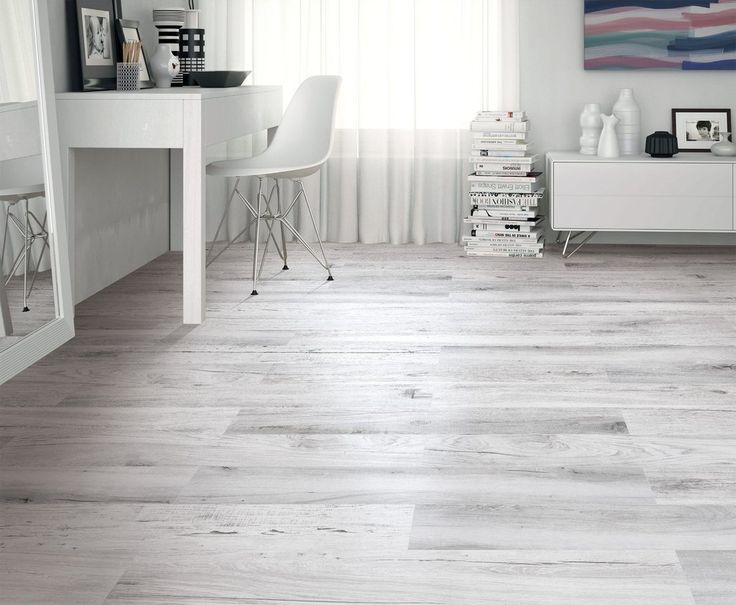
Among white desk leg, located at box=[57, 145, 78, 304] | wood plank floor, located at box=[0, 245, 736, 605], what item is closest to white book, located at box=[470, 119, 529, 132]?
wood plank floor, located at box=[0, 245, 736, 605]

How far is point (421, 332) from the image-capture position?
3.64 meters

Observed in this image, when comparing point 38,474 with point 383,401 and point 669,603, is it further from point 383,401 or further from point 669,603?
point 669,603

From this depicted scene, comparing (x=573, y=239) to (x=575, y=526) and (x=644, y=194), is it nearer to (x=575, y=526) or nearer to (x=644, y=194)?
(x=644, y=194)

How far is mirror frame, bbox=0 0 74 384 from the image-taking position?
3074 mm

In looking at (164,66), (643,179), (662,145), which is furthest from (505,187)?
(164,66)

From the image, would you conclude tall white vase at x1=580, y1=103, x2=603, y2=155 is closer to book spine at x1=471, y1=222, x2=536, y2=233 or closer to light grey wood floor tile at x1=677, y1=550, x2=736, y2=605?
book spine at x1=471, y1=222, x2=536, y2=233

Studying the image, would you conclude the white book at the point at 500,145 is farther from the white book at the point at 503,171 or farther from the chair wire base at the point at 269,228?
the chair wire base at the point at 269,228

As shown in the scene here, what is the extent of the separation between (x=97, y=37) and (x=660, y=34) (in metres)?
2.95

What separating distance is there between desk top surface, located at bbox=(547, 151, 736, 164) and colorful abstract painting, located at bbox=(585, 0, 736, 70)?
1.68 ft

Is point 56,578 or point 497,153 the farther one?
point 497,153

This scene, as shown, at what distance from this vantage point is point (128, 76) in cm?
411

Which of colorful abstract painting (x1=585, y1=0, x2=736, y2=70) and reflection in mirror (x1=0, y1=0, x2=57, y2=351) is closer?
reflection in mirror (x1=0, y1=0, x2=57, y2=351)

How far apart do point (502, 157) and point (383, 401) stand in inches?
109

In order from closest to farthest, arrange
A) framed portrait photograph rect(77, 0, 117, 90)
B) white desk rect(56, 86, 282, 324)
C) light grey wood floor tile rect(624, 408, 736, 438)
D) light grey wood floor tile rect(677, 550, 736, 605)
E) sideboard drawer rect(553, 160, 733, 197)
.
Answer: light grey wood floor tile rect(677, 550, 736, 605) → light grey wood floor tile rect(624, 408, 736, 438) → white desk rect(56, 86, 282, 324) → framed portrait photograph rect(77, 0, 117, 90) → sideboard drawer rect(553, 160, 733, 197)
